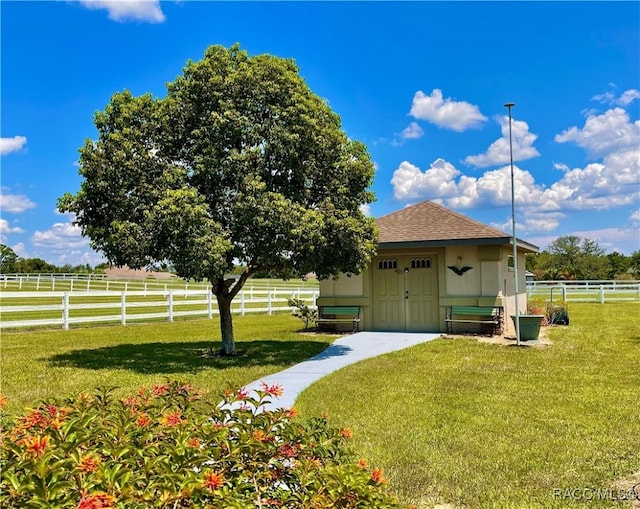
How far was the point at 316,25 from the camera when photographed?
9.84 metres

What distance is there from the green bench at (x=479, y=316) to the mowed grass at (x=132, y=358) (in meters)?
3.35

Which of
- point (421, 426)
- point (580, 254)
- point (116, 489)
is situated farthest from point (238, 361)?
point (580, 254)

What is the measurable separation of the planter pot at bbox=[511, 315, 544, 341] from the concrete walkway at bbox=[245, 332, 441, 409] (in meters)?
2.15

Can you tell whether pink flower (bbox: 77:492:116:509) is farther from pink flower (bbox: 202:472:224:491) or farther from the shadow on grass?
the shadow on grass

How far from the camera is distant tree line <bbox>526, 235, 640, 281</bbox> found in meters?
57.7

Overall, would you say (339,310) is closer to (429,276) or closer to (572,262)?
(429,276)

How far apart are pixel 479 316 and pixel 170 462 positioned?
42.4 ft

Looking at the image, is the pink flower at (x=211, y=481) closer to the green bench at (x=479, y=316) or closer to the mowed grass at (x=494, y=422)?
the mowed grass at (x=494, y=422)

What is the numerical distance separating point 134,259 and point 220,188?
203 centimetres

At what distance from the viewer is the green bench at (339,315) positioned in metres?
15.0

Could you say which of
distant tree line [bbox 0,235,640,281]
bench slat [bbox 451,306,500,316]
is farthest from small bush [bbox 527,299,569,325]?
distant tree line [bbox 0,235,640,281]

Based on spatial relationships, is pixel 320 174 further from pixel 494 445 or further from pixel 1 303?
pixel 1 303

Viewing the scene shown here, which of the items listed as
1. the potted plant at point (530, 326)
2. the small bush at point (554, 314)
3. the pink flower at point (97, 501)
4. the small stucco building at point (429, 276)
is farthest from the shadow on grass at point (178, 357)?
the small bush at point (554, 314)

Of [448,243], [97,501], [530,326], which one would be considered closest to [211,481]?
[97,501]
